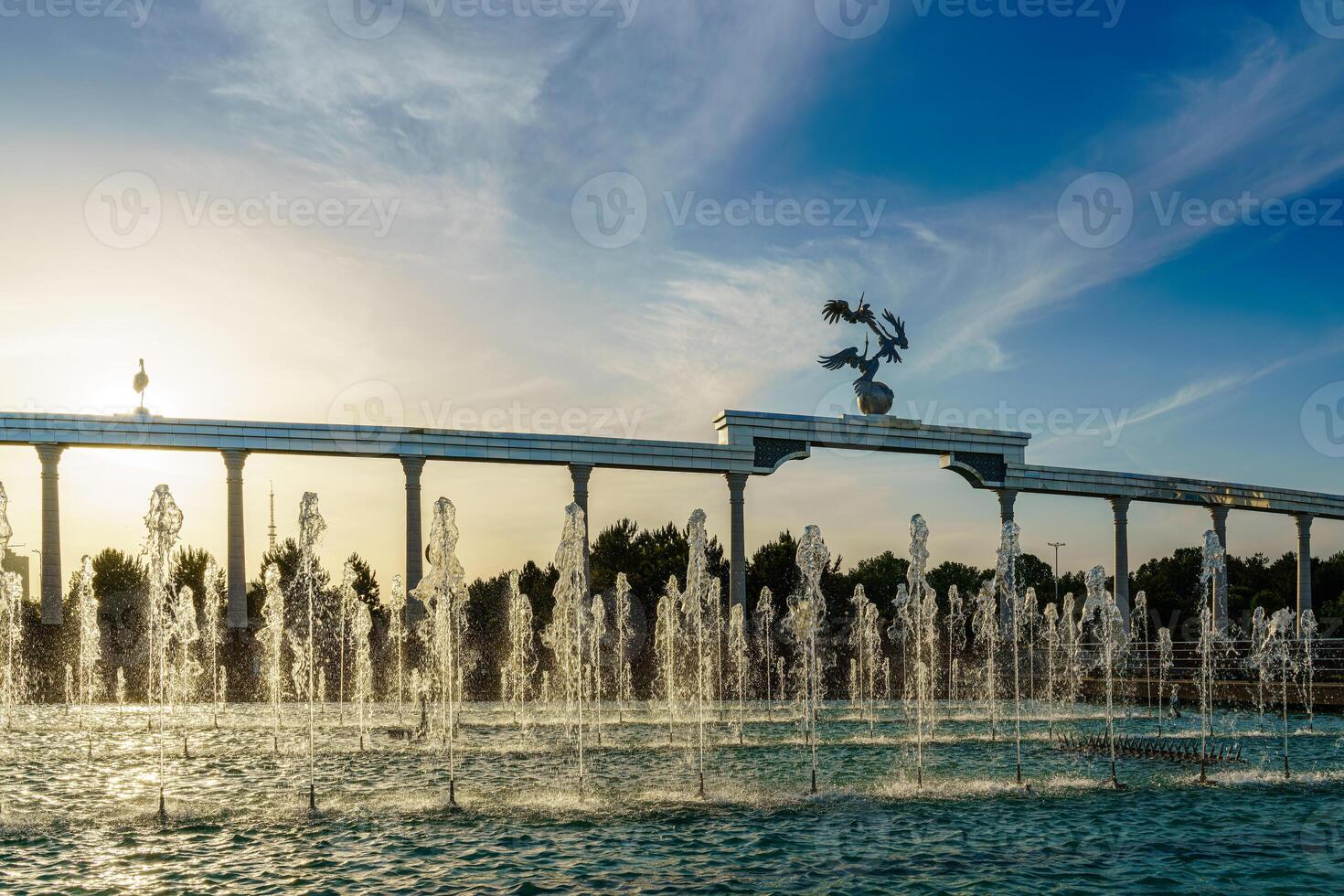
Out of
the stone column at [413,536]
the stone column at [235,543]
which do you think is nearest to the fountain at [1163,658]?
the stone column at [413,536]

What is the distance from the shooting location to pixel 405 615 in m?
36.0

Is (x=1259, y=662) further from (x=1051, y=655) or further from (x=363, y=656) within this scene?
(x=363, y=656)

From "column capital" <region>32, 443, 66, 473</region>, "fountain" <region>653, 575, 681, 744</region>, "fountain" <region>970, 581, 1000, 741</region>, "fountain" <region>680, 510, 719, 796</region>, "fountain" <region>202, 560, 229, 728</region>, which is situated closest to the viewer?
"fountain" <region>680, 510, 719, 796</region>

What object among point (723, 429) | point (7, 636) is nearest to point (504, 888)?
point (7, 636)

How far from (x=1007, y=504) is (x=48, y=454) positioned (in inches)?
1332

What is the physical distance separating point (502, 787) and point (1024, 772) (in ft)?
28.1

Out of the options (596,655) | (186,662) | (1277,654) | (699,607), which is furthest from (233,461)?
(1277,654)

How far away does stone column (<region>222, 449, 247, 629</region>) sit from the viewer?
33875 millimetres

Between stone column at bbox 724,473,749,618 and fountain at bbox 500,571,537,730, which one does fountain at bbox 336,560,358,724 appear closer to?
fountain at bbox 500,571,537,730

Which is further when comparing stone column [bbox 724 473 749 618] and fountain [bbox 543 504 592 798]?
stone column [bbox 724 473 749 618]

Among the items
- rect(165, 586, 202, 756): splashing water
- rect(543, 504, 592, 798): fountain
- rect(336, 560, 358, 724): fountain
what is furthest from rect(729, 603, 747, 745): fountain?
rect(165, 586, 202, 756): splashing water

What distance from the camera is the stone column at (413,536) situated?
34812mm

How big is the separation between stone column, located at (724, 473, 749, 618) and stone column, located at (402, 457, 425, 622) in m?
10.5

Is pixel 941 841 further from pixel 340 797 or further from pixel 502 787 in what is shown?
pixel 340 797
